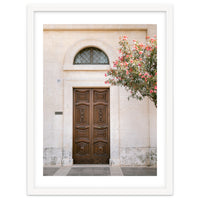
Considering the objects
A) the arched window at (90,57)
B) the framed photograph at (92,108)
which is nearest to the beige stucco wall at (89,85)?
the framed photograph at (92,108)

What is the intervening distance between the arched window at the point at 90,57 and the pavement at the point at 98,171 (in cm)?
324

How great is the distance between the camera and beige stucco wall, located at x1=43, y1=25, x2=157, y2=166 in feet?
25.0

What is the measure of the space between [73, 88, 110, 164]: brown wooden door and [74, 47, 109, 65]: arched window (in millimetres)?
871

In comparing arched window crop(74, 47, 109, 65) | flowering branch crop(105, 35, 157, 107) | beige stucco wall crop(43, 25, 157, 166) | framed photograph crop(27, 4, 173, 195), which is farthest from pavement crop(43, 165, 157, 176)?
arched window crop(74, 47, 109, 65)

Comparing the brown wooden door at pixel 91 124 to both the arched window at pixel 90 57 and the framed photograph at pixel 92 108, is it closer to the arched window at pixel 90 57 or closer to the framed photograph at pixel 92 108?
the framed photograph at pixel 92 108

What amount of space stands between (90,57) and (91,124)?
2.14 m

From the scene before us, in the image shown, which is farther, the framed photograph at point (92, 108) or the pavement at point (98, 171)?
the framed photograph at point (92, 108)

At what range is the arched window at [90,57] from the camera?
315 inches

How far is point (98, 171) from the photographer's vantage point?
6980mm

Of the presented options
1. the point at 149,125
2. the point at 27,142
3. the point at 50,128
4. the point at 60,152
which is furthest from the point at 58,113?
the point at 27,142

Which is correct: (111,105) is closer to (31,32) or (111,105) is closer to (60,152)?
(60,152)
